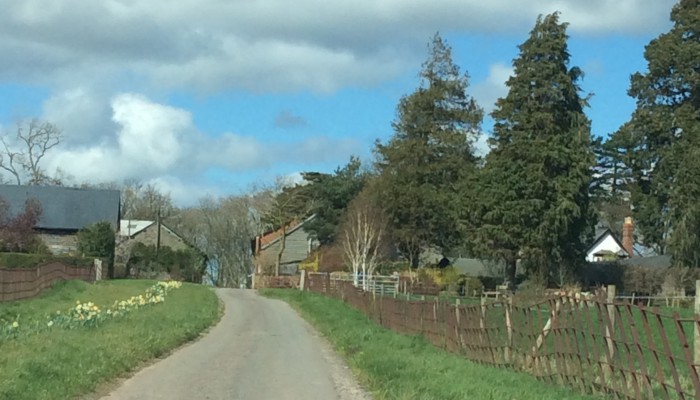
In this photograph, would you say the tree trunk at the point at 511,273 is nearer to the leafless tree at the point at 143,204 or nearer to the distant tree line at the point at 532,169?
the distant tree line at the point at 532,169

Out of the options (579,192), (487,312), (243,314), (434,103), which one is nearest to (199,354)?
(487,312)

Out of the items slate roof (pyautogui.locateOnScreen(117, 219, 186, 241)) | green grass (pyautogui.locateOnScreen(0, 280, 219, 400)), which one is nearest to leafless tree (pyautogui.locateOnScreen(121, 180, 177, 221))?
slate roof (pyautogui.locateOnScreen(117, 219, 186, 241))

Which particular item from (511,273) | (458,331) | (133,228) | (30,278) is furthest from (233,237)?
(458,331)

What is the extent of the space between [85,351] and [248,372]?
280 centimetres

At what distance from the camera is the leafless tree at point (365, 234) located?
2445 inches

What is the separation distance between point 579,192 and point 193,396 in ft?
154

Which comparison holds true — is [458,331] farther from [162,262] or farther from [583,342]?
[162,262]

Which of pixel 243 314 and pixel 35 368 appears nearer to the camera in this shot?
pixel 35 368

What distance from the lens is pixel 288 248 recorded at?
89.7 metres

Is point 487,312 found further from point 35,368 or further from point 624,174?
point 624,174

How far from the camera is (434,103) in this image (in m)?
69.2

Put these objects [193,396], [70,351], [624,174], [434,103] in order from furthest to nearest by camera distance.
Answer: [624,174], [434,103], [70,351], [193,396]

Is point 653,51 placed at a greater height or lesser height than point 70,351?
greater

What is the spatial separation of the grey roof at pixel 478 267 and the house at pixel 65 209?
30836 millimetres
